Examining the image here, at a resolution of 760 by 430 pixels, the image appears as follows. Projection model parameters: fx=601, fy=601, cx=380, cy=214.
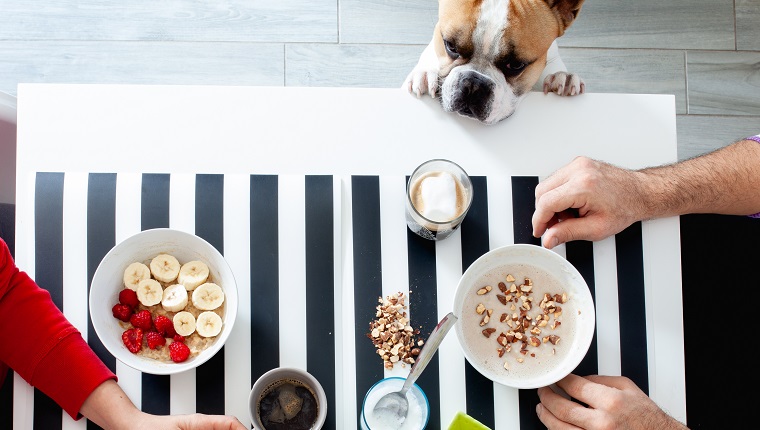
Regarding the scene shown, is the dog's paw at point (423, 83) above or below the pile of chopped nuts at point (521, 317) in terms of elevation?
above

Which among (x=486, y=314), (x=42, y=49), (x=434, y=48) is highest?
(x=42, y=49)

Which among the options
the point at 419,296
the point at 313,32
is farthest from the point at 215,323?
the point at 313,32

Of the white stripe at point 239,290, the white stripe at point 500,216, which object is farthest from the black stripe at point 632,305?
the white stripe at point 239,290

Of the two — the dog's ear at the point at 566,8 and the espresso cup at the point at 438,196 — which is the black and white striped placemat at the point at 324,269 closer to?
the espresso cup at the point at 438,196

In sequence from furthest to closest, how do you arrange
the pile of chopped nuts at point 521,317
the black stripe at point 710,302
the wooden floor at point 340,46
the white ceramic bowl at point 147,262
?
the wooden floor at point 340,46, the black stripe at point 710,302, the pile of chopped nuts at point 521,317, the white ceramic bowl at point 147,262

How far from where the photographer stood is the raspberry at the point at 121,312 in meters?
1.21

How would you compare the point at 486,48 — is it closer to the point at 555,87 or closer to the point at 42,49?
the point at 555,87

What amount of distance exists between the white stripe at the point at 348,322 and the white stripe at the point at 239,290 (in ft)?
0.66

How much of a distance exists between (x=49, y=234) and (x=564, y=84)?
1.21 meters

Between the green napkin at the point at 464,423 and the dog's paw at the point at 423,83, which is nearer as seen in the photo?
the green napkin at the point at 464,423

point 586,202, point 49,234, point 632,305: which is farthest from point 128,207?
point 632,305

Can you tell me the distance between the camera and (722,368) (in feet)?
5.03

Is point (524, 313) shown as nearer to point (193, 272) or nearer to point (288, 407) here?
point (288, 407)

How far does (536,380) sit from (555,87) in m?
0.67
